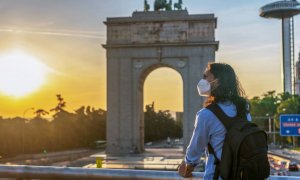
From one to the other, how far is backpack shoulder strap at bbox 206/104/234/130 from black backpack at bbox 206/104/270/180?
0.03 m

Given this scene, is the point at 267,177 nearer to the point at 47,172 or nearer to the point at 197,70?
the point at 47,172

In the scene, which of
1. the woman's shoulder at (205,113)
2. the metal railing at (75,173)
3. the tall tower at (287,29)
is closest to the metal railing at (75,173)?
the metal railing at (75,173)

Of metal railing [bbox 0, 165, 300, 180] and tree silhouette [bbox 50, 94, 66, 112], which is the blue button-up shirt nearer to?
metal railing [bbox 0, 165, 300, 180]

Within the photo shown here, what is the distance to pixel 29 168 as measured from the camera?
12.3 ft

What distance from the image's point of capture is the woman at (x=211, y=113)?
116 inches

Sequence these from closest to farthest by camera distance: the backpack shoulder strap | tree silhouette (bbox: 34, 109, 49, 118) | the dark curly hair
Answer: the backpack shoulder strap → the dark curly hair → tree silhouette (bbox: 34, 109, 49, 118)

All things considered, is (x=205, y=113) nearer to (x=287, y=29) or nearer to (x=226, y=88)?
(x=226, y=88)

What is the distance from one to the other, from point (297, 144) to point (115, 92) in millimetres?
33984

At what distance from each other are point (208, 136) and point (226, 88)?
0.36m

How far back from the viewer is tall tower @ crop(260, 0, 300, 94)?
105075mm

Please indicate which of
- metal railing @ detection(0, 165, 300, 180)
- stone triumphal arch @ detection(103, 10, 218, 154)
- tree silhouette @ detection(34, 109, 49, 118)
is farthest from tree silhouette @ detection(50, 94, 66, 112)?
metal railing @ detection(0, 165, 300, 180)

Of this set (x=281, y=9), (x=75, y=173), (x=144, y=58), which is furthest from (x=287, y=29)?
(x=75, y=173)

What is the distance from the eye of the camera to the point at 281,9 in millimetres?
105062

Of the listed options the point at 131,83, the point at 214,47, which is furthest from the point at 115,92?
the point at 214,47
